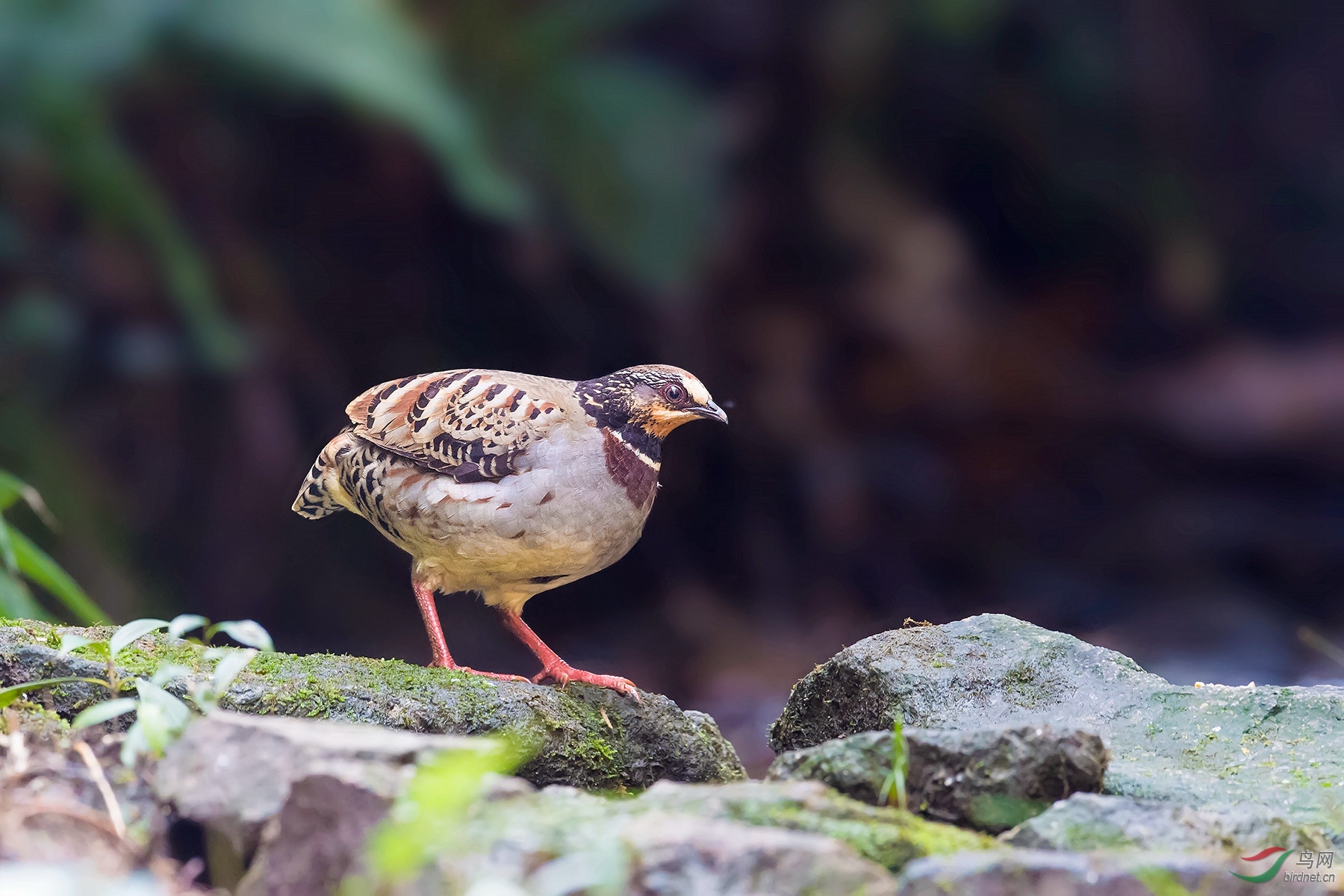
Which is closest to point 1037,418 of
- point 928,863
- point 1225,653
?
point 1225,653

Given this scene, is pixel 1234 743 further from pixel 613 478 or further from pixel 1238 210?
pixel 1238 210

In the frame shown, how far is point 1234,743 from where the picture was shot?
10.8 feet

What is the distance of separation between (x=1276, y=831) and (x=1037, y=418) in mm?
5917

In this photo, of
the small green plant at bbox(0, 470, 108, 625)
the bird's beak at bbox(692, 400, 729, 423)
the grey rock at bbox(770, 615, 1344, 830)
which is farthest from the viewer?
the small green plant at bbox(0, 470, 108, 625)

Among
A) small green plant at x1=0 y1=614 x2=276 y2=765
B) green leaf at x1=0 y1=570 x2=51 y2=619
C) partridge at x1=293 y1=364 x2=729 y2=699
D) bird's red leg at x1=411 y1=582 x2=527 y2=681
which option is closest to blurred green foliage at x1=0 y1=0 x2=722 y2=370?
green leaf at x1=0 y1=570 x2=51 y2=619

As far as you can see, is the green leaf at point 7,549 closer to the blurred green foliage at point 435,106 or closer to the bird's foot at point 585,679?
the bird's foot at point 585,679

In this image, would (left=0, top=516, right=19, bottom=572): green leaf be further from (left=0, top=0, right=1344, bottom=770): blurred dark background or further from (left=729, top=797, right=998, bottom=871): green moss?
(left=729, top=797, right=998, bottom=871): green moss

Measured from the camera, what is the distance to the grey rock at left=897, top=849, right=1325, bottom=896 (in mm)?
1843

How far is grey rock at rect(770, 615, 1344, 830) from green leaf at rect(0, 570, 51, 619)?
107 inches

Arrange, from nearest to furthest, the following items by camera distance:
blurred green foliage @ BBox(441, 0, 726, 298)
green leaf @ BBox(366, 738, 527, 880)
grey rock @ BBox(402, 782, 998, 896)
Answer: green leaf @ BBox(366, 738, 527, 880) < grey rock @ BBox(402, 782, 998, 896) < blurred green foliage @ BBox(441, 0, 726, 298)

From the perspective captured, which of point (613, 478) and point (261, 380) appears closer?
point (613, 478)

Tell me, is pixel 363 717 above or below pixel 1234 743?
below

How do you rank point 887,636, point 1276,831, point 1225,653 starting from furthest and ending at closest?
point 1225,653 < point 887,636 < point 1276,831

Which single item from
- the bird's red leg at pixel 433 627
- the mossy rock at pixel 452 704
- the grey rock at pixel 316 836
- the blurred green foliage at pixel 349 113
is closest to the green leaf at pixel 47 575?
the mossy rock at pixel 452 704
